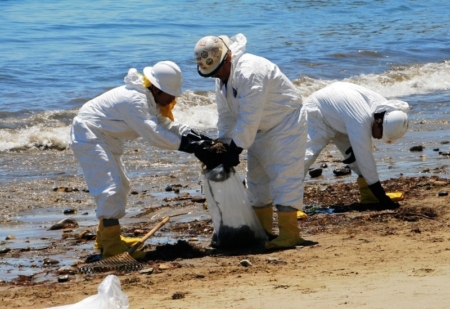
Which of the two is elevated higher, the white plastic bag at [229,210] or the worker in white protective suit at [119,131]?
the worker in white protective suit at [119,131]

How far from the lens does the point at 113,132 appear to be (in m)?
7.81

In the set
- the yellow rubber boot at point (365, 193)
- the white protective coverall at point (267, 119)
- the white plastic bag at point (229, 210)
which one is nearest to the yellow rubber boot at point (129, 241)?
the white plastic bag at point (229, 210)

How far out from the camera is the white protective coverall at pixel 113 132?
7574mm

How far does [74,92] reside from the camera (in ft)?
56.5

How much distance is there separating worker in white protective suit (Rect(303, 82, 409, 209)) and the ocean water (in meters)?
3.46

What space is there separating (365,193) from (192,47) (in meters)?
13.7

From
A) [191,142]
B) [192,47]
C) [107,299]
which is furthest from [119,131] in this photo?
[192,47]

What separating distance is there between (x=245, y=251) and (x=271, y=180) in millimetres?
610

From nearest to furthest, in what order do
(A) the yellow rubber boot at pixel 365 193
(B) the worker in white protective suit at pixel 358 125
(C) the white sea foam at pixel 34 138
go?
(B) the worker in white protective suit at pixel 358 125
(A) the yellow rubber boot at pixel 365 193
(C) the white sea foam at pixel 34 138

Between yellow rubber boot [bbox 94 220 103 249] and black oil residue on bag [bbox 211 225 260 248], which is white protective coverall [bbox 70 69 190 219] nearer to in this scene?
yellow rubber boot [bbox 94 220 103 249]

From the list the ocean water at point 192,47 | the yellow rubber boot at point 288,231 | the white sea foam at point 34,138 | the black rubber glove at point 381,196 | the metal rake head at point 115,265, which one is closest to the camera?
the metal rake head at point 115,265

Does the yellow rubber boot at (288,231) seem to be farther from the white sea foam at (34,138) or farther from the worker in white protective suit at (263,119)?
the white sea foam at (34,138)

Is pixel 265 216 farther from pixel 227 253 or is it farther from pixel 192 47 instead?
pixel 192 47

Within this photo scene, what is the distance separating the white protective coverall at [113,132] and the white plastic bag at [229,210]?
0.56 m
